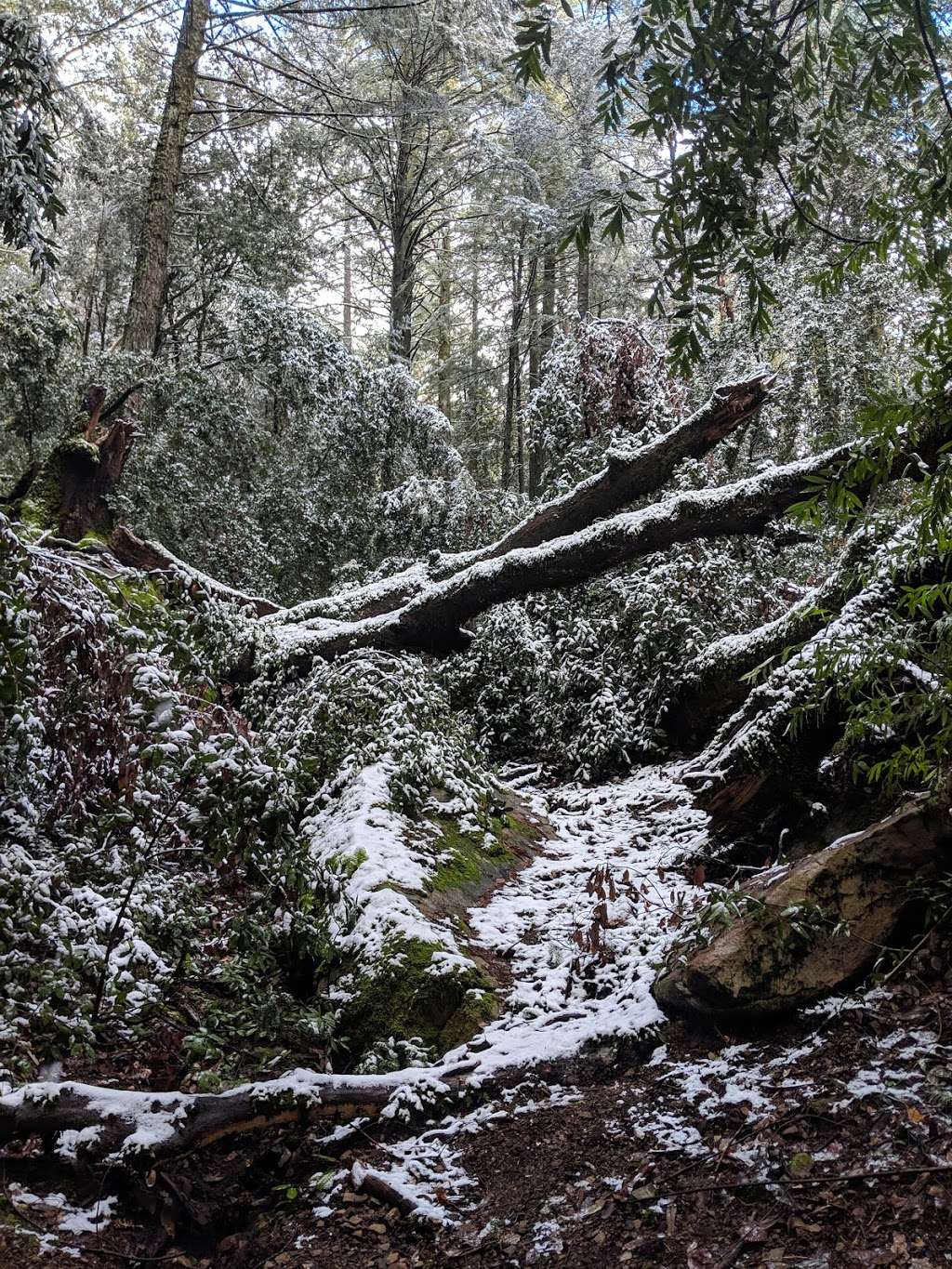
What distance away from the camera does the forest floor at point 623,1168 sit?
1929 millimetres

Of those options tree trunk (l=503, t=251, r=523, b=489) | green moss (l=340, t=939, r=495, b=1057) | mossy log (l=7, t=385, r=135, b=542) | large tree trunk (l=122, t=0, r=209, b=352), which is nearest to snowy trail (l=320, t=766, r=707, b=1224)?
green moss (l=340, t=939, r=495, b=1057)

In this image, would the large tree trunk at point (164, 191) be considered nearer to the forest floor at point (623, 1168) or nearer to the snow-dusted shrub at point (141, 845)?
the snow-dusted shrub at point (141, 845)

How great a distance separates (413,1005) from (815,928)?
1527 millimetres

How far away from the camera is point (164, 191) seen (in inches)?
408

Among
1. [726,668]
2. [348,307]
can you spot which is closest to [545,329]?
[348,307]

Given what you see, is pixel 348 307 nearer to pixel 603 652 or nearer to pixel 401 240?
pixel 401 240

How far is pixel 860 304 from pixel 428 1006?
1087cm

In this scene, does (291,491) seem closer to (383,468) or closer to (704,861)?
(383,468)

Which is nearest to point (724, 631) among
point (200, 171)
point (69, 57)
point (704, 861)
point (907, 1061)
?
point (704, 861)

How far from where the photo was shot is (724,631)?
7160 mm

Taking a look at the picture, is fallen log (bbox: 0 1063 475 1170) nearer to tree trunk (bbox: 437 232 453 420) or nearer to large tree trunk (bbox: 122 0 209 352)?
large tree trunk (bbox: 122 0 209 352)

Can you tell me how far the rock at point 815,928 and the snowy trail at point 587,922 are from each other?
0.32m

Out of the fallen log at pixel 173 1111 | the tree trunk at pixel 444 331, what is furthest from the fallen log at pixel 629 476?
the tree trunk at pixel 444 331

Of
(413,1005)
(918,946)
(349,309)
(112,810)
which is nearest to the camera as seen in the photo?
(918,946)
